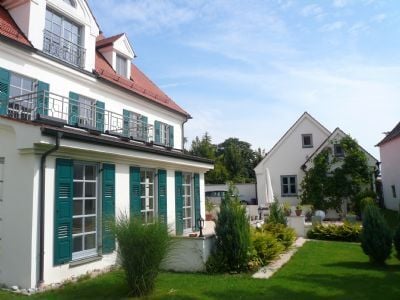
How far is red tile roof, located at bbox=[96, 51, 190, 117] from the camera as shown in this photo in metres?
15.9

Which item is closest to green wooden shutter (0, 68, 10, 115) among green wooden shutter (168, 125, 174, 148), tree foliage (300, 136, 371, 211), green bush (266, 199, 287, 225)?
green wooden shutter (168, 125, 174, 148)

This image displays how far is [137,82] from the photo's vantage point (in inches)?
744

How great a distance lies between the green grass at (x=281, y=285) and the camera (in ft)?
24.9

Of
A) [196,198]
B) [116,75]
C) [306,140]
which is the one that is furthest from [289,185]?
[116,75]

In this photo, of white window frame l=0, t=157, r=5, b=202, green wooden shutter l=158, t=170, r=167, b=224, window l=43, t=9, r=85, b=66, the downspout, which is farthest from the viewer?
window l=43, t=9, r=85, b=66

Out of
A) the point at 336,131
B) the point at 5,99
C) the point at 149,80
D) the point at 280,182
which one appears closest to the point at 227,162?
the point at 280,182

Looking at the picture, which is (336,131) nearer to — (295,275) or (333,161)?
(333,161)

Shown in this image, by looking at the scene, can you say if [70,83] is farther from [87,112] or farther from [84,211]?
[84,211]

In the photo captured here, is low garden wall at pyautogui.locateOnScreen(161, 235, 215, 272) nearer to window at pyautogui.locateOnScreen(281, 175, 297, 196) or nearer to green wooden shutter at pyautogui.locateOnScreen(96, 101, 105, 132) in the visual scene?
green wooden shutter at pyautogui.locateOnScreen(96, 101, 105, 132)

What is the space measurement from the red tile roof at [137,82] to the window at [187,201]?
184 inches

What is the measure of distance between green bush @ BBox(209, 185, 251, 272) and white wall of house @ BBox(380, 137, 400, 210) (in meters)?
20.2

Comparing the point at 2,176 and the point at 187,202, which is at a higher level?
the point at 2,176

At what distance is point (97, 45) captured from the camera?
17469 mm

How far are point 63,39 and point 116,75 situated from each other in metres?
3.45
